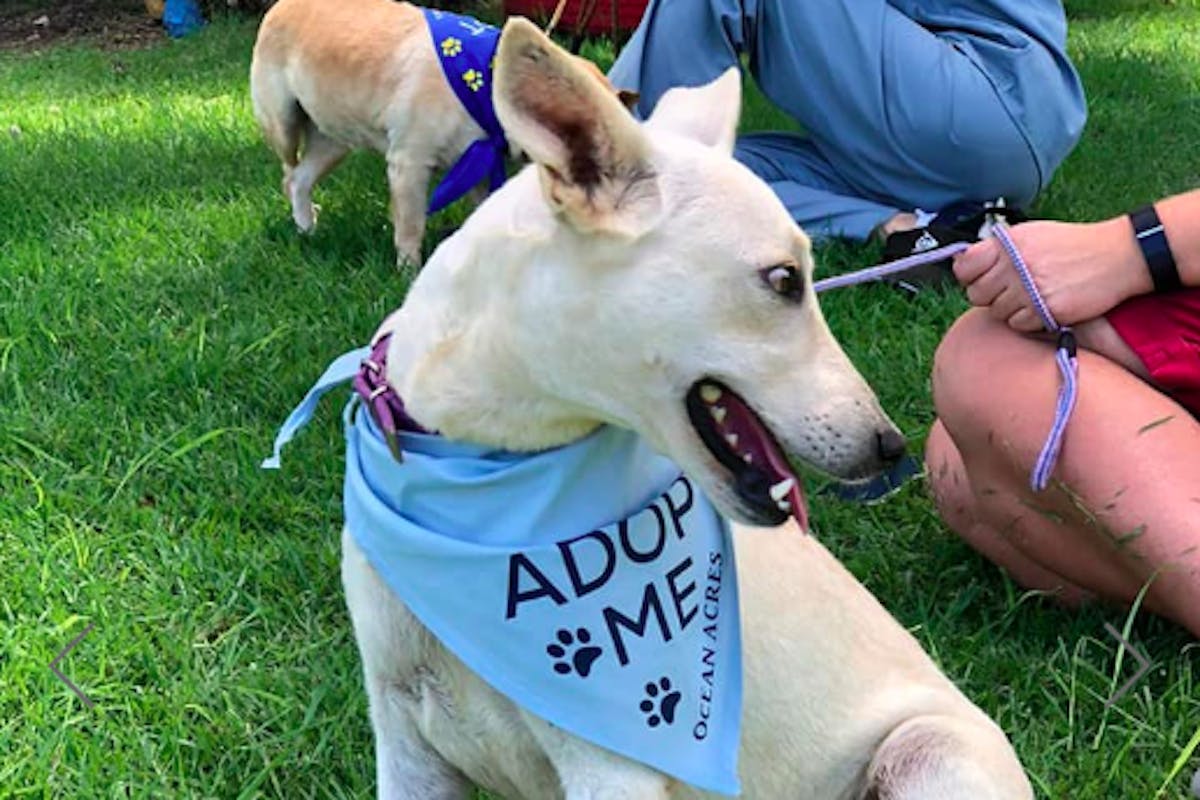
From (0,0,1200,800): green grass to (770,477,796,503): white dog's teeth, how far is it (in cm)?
93

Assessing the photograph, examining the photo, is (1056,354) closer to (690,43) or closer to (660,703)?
(660,703)

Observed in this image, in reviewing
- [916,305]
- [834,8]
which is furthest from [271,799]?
[834,8]

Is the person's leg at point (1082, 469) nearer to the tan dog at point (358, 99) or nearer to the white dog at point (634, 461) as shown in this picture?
the white dog at point (634, 461)

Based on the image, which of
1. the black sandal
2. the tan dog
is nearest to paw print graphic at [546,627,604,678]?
the black sandal

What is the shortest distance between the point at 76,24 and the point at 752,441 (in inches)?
454

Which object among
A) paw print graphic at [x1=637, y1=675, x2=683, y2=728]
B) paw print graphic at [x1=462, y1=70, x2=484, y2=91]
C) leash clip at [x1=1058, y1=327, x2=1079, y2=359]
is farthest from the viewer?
paw print graphic at [x1=462, y1=70, x2=484, y2=91]

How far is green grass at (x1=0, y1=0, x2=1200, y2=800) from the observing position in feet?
7.34

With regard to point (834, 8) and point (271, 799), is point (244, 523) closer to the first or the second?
point (271, 799)

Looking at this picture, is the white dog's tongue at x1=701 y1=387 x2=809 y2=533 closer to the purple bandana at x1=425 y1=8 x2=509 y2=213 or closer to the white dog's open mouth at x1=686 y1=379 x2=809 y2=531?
the white dog's open mouth at x1=686 y1=379 x2=809 y2=531

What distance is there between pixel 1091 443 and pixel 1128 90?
4.69 m

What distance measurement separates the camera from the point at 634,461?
1732 mm

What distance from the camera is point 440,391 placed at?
1.66 m

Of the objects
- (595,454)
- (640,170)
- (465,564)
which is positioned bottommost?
(465,564)

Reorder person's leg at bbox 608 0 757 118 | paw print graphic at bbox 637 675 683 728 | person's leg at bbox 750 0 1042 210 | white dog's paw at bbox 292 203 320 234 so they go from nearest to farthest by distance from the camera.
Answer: paw print graphic at bbox 637 675 683 728 → person's leg at bbox 750 0 1042 210 → person's leg at bbox 608 0 757 118 → white dog's paw at bbox 292 203 320 234
